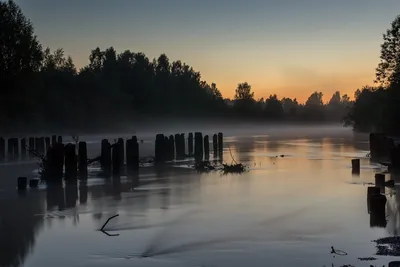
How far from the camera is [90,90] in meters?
95.4

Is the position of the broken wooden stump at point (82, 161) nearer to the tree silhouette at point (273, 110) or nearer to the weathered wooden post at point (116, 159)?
the weathered wooden post at point (116, 159)

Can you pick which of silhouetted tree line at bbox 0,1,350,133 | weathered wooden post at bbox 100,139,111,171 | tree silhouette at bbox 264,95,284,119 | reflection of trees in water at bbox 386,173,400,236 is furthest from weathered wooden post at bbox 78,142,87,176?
tree silhouette at bbox 264,95,284,119

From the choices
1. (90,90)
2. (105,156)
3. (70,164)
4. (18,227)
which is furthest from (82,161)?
(90,90)

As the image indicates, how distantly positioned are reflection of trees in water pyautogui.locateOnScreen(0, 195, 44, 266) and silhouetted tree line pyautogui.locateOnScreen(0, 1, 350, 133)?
1650 inches

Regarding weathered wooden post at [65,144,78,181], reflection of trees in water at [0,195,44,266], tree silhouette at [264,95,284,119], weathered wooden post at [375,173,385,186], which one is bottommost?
reflection of trees in water at [0,195,44,266]

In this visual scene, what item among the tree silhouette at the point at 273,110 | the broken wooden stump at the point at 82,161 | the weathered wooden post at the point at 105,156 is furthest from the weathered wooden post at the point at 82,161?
the tree silhouette at the point at 273,110

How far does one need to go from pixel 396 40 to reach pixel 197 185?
138ft

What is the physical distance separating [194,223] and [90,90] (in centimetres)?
8407

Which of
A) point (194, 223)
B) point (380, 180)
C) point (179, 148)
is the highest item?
point (179, 148)

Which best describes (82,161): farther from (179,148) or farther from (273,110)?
(273,110)

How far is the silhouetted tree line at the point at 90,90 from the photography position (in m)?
57.5

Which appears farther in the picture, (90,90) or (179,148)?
(90,90)

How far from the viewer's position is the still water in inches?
419

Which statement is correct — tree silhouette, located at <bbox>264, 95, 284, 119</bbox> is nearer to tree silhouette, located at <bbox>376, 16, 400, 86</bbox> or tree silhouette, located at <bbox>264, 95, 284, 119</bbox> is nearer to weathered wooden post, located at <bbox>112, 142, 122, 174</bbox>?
tree silhouette, located at <bbox>376, 16, 400, 86</bbox>
